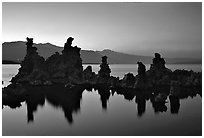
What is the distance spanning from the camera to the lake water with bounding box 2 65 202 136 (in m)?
24.9

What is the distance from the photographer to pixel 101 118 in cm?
3012

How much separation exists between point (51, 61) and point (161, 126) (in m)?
50.5

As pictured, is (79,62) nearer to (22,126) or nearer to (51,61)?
(51,61)

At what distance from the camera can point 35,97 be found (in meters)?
43.2

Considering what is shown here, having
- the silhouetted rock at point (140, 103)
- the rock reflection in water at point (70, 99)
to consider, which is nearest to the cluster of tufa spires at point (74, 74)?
the rock reflection in water at point (70, 99)

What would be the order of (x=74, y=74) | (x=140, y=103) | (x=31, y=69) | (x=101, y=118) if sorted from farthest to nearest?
(x=74, y=74)
(x=31, y=69)
(x=140, y=103)
(x=101, y=118)

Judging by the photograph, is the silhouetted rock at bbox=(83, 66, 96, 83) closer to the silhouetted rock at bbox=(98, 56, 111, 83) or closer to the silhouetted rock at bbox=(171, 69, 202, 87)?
the silhouetted rock at bbox=(98, 56, 111, 83)

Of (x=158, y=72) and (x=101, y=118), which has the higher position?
(x=158, y=72)

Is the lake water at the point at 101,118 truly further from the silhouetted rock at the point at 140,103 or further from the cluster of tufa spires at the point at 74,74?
the cluster of tufa spires at the point at 74,74

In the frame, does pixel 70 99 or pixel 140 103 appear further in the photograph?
pixel 70 99

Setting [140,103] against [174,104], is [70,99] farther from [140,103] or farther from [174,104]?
[174,104]

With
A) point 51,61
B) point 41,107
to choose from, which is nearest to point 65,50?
point 51,61

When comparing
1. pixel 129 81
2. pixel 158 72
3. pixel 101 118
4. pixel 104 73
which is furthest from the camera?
pixel 104 73

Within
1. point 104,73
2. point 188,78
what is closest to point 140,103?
point 188,78
